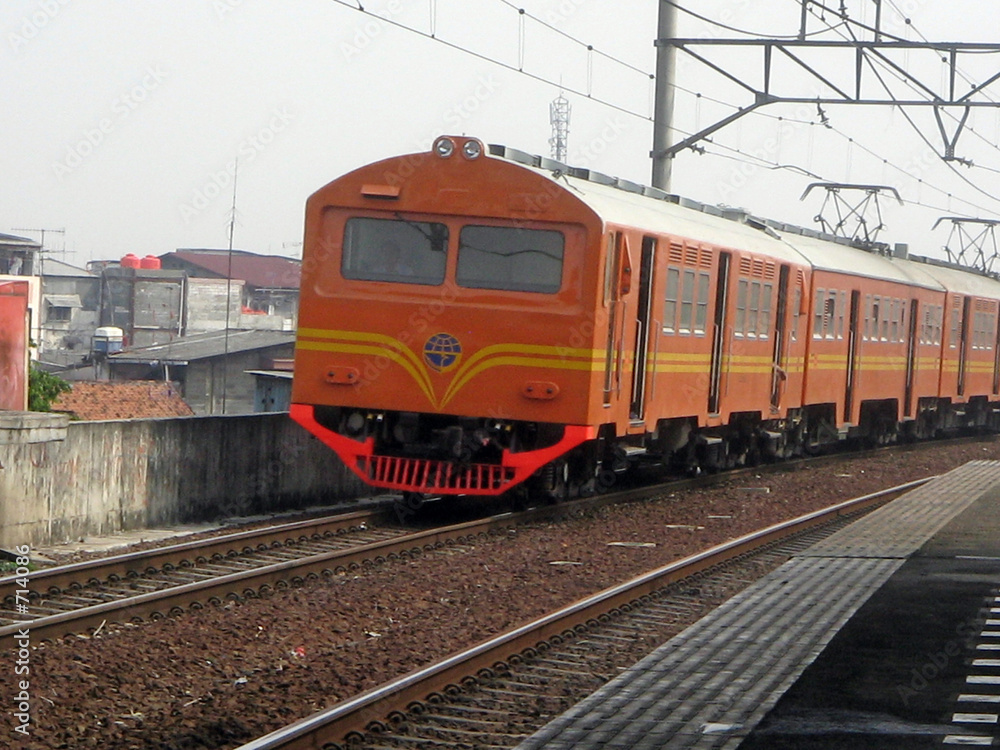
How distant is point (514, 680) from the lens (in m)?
7.80

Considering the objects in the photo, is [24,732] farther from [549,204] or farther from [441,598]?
[549,204]

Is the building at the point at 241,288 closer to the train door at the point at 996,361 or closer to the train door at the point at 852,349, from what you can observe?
the train door at the point at 996,361

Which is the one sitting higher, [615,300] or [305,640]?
[615,300]

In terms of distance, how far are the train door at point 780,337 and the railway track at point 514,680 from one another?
28.9 feet

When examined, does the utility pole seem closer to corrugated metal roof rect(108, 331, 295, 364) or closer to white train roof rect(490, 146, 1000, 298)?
white train roof rect(490, 146, 1000, 298)

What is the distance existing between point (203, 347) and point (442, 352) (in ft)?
184

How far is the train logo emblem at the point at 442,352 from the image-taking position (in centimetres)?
1394

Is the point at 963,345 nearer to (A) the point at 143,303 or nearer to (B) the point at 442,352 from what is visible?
(B) the point at 442,352

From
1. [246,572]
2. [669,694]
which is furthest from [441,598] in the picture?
[669,694]

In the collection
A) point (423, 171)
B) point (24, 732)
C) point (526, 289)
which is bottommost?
point (24, 732)

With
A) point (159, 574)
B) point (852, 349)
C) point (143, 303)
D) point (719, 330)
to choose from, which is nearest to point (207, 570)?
point (159, 574)

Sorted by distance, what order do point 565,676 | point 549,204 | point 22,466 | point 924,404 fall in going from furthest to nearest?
point 924,404 < point 549,204 < point 22,466 < point 565,676

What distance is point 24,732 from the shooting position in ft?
20.9

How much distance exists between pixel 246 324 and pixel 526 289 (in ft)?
247
